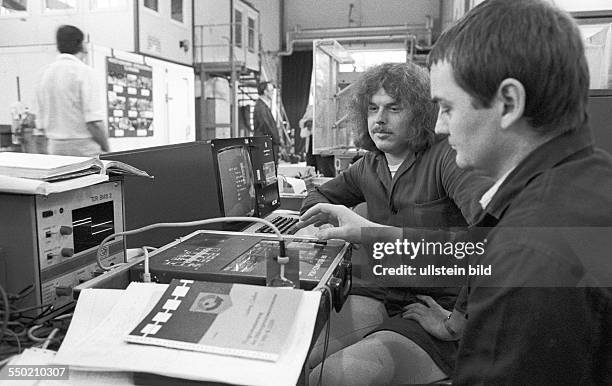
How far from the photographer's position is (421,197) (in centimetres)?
140

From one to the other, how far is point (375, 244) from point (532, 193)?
25.5 inches

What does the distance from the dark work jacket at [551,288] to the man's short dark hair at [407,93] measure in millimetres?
815

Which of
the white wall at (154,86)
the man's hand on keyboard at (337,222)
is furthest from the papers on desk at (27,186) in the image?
the white wall at (154,86)

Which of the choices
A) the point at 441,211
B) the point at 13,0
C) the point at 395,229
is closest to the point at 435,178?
the point at 441,211

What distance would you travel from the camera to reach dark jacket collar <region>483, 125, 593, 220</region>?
0.66m

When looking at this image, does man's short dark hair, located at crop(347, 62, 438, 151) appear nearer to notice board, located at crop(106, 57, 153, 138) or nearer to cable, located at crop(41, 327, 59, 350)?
cable, located at crop(41, 327, 59, 350)

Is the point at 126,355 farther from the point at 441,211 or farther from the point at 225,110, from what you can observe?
the point at 225,110

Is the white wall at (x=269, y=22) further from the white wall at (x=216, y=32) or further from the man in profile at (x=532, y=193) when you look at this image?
the man in profile at (x=532, y=193)

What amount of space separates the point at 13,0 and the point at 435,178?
590cm

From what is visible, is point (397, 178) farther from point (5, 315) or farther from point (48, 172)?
point (5, 315)

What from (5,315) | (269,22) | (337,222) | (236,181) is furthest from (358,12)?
(5,315)

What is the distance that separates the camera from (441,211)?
1.37 meters

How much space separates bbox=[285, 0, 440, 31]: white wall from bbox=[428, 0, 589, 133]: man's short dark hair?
32.1 ft

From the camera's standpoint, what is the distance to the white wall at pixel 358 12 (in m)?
9.87
